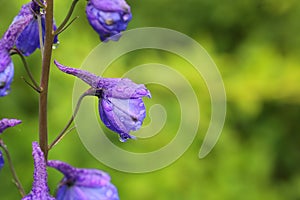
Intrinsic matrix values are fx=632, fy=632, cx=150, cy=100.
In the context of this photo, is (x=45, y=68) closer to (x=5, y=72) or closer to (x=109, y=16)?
(x=5, y=72)

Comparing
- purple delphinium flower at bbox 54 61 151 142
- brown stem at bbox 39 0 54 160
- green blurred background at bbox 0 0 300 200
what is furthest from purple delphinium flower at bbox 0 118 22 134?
green blurred background at bbox 0 0 300 200

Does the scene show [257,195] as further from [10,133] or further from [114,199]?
[114,199]

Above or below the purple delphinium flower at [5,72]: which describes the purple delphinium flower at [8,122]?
below

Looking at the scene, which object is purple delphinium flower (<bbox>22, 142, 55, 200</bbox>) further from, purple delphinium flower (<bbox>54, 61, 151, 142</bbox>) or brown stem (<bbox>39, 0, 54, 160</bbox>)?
purple delphinium flower (<bbox>54, 61, 151, 142</bbox>)

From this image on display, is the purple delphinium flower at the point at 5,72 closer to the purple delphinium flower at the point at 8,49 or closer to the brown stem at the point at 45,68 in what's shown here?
the purple delphinium flower at the point at 8,49

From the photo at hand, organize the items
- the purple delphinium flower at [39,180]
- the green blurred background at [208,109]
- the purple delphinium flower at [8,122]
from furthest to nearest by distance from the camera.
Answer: the green blurred background at [208,109], the purple delphinium flower at [8,122], the purple delphinium flower at [39,180]

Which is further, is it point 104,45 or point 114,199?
point 104,45

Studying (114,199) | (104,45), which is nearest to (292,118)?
(104,45)

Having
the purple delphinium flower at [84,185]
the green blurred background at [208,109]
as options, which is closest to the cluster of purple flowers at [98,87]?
the purple delphinium flower at [84,185]

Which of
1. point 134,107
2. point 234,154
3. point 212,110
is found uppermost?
point 134,107
